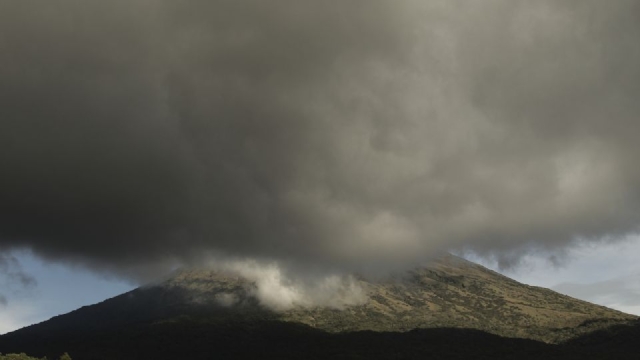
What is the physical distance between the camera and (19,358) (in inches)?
5600

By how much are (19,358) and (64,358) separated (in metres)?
11.8

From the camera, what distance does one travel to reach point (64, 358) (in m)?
150
